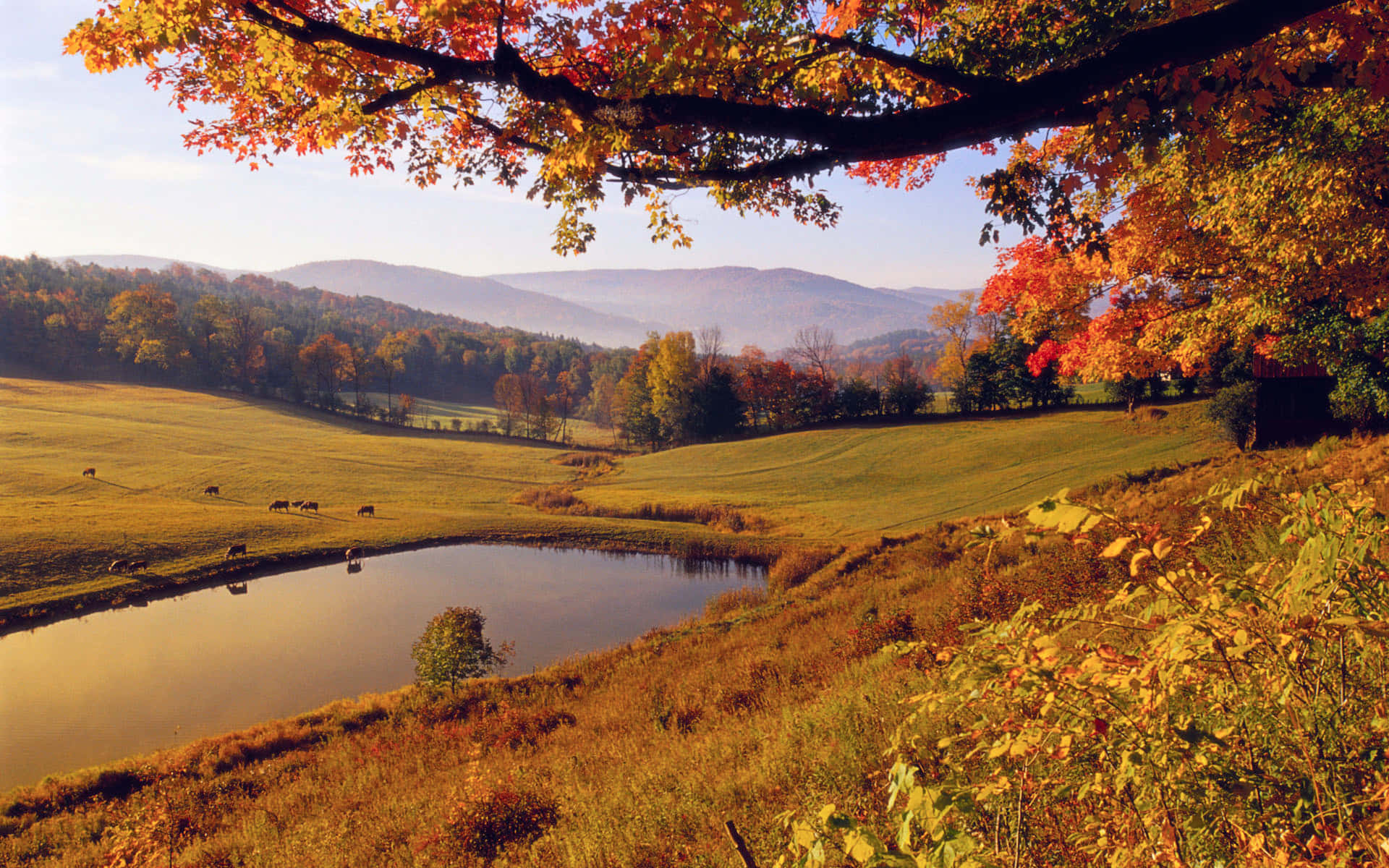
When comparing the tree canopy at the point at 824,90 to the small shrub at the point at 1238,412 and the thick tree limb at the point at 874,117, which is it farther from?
the small shrub at the point at 1238,412

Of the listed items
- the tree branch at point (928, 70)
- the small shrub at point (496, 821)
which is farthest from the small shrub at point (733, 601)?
the tree branch at point (928, 70)

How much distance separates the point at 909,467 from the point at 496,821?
43.4m

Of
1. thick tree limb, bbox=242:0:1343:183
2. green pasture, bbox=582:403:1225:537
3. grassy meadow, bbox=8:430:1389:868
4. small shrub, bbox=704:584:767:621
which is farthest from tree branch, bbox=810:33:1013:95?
green pasture, bbox=582:403:1225:537

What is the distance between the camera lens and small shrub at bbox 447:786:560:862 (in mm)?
6102

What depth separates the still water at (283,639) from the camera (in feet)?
55.1

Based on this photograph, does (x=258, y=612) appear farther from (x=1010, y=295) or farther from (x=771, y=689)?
(x=1010, y=295)

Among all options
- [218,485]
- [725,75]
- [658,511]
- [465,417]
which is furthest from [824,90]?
[465,417]

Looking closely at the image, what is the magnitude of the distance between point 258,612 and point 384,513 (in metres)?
16.9

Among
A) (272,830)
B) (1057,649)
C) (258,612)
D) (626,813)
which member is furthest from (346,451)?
(1057,649)

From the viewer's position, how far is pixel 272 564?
31.5 m

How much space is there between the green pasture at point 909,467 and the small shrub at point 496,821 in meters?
25.8

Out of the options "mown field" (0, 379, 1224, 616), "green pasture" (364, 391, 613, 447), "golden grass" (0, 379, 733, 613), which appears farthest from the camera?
"green pasture" (364, 391, 613, 447)

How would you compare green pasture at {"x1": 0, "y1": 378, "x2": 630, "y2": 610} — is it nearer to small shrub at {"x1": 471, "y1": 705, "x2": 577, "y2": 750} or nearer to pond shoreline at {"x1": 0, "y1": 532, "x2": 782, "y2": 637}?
pond shoreline at {"x1": 0, "y1": 532, "x2": 782, "y2": 637}

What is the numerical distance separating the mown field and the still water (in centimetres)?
345
